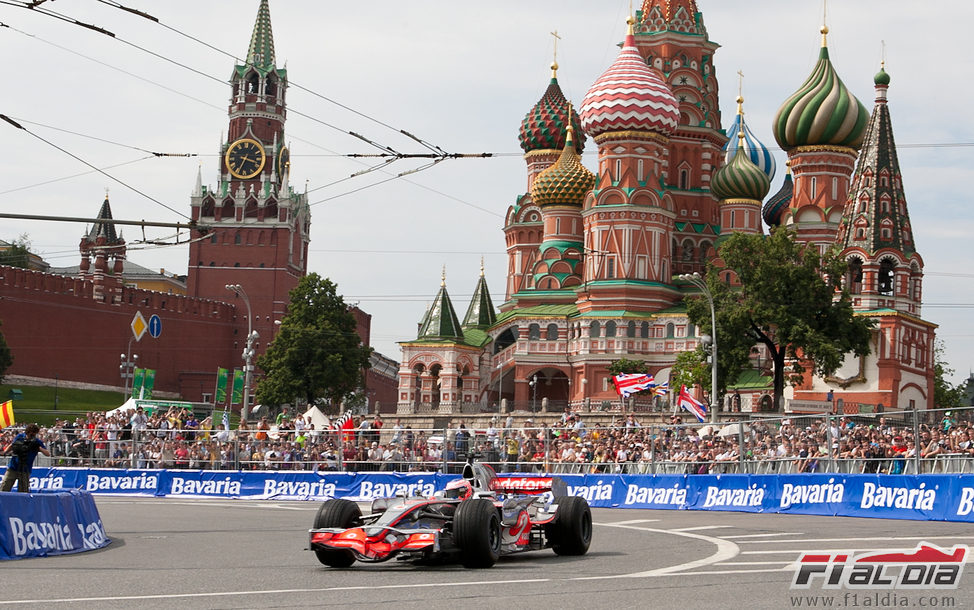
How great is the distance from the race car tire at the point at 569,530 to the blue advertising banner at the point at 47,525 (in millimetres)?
6014

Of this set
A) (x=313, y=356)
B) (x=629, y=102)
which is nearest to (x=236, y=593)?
(x=629, y=102)

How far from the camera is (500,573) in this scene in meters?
14.4

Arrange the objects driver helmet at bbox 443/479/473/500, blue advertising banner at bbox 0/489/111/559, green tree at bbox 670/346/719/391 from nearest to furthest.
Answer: blue advertising banner at bbox 0/489/111/559
driver helmet at bbox 443/479/473/500
green tree at bbox 670/346/719/391

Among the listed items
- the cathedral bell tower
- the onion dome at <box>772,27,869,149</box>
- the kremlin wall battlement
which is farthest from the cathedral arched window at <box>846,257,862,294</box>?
the cathedral bell tower

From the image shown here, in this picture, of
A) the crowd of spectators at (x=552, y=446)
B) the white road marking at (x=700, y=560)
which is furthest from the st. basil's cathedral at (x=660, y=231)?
the white road marking at (x=700, y=560)

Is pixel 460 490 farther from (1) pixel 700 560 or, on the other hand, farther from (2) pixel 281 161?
(2) pixel 281 161

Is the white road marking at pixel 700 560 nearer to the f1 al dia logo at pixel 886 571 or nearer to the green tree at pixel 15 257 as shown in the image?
the f1 al dia logo at pixel 886 571

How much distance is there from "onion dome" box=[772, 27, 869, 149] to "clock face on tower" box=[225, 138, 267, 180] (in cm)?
6360

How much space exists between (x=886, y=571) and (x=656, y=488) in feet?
52.5

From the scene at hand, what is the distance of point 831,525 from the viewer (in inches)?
822

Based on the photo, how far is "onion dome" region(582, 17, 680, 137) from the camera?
8094 centimetres

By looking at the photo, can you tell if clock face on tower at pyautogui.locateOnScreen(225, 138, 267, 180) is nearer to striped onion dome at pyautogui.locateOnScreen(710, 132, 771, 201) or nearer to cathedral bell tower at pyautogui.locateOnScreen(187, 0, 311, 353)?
cathedral bell tower at pyautogui.locateOnScreen(187, 0, 311, 353)

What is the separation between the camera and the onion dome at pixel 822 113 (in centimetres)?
8056

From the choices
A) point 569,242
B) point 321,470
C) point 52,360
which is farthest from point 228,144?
point 321,470
